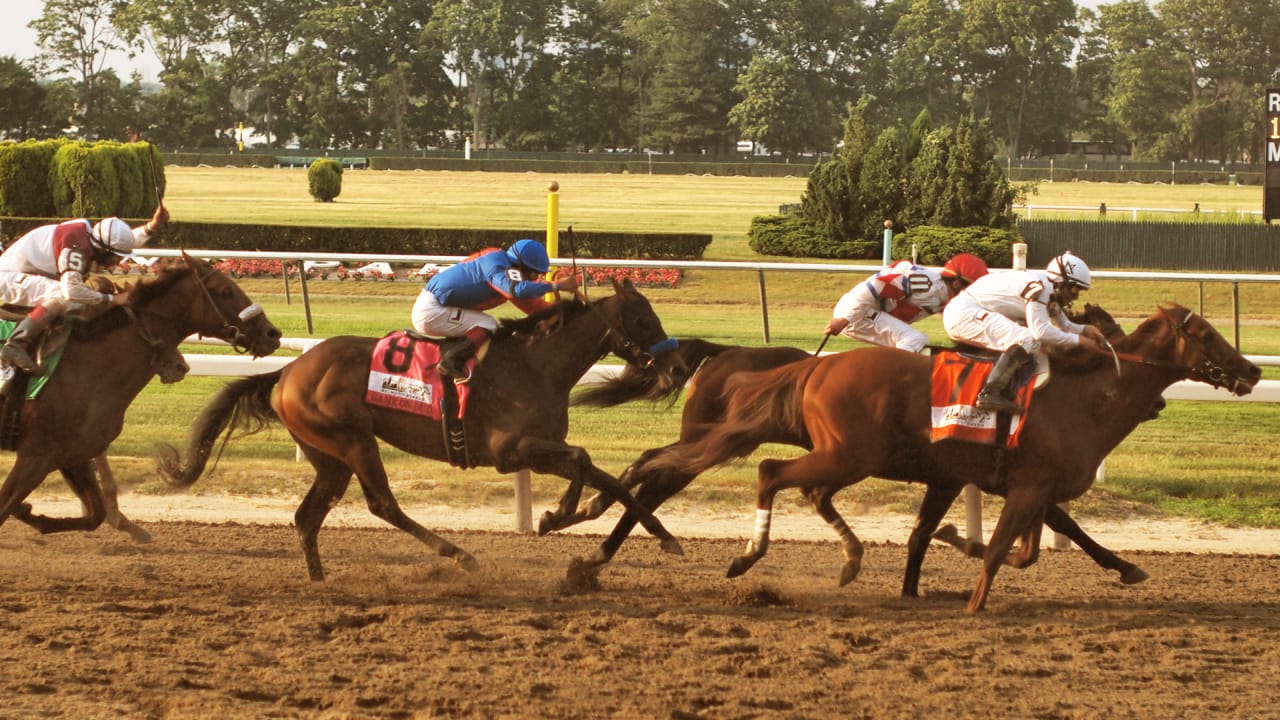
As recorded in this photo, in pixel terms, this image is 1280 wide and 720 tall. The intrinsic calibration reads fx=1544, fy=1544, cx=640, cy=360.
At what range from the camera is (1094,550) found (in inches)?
260

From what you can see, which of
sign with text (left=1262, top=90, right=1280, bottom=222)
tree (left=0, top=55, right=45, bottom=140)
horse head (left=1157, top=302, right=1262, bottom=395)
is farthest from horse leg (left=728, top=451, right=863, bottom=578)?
tree (left=0, top=55, right=45, bottom=140)

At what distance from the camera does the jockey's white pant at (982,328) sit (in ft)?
20.1

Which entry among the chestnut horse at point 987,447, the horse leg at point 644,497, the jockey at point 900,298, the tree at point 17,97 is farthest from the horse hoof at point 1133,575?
the tree at point 17,97

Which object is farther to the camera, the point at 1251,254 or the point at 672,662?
the point at 1251,254

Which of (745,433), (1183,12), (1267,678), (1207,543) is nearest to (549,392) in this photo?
(745,433)

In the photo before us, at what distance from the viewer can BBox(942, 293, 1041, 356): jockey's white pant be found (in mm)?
6125

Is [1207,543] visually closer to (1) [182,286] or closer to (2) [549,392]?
(2) [549,392]

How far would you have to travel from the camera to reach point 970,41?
72.0 m

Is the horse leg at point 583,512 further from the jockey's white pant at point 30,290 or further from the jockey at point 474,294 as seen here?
the jockey's white pant at point 30,290

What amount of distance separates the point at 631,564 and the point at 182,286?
2.37 m

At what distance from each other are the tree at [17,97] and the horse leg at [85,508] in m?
53.3

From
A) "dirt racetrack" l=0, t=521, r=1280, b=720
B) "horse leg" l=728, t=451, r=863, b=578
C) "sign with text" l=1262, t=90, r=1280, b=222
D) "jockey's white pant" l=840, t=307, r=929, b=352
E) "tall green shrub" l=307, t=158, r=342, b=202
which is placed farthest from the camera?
"tall green shrub" l=307, t=158, r=342, b=202

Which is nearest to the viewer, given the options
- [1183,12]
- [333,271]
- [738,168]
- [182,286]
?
[182,286]

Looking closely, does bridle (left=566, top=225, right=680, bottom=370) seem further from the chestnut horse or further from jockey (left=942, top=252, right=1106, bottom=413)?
jockey (left=942, top=252, right=1106, bottom=413)
